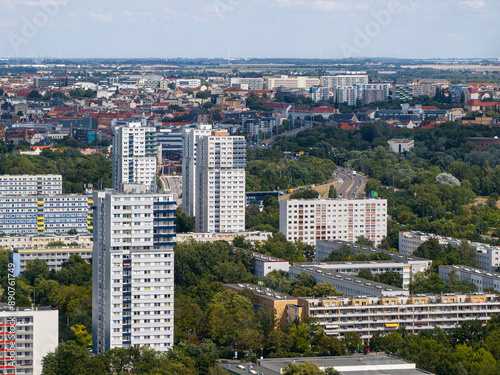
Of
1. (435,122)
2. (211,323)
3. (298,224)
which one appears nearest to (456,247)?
(298,224)

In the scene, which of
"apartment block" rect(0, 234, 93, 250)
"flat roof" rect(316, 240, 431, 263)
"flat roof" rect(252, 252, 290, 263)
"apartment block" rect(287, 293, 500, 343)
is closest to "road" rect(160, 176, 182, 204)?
"apartment block" rect(0, 234, 93, 250)

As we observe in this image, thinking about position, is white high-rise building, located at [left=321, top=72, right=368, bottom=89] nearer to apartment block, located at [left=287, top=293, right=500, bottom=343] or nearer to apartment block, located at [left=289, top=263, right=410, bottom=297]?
apartment block, located at [left=289, top=263, right=410, bottom=297]

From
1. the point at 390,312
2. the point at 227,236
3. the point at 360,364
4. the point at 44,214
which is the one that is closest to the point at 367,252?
the point at 227,236

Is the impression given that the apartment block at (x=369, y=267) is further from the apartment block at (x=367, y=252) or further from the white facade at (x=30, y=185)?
the white facade at (x=30, y=185)

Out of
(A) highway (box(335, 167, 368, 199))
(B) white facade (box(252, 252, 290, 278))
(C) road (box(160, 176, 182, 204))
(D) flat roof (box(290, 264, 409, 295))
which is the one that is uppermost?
(D) flat roof (box(290, 264, 409, 295))

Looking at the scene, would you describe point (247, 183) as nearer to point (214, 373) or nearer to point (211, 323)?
point (211, 323)
